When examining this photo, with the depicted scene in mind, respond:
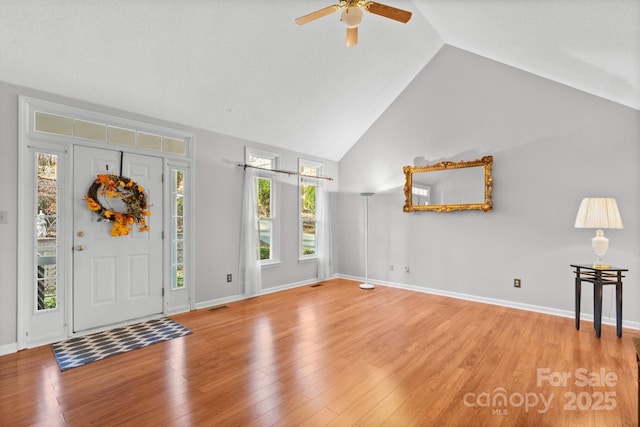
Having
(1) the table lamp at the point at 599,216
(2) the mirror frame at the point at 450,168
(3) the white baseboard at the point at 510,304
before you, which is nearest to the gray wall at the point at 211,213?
(3) the white baseboard at the point at 510,304

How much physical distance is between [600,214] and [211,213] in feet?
15.7

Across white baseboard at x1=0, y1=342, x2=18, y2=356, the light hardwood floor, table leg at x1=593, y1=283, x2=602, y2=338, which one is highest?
table leg at x1=593, y1=283, x2=602, y2=338

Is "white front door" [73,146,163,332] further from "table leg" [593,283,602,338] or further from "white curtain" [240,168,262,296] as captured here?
"table leg" [593,283,602,338]

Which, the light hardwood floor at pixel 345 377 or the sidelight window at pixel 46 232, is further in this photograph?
the sidelight window at pixel 46 232

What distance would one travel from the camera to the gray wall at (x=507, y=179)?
3838 mm

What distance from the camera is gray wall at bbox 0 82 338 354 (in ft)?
9.68

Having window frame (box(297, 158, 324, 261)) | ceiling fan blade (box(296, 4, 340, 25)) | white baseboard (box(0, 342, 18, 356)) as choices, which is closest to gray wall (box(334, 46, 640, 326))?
window frame (box(297, 158, 324, 261))

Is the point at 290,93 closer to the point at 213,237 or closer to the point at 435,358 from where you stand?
the point at 213,237

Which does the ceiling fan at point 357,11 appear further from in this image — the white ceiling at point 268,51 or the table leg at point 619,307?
the table leg at point 619,307

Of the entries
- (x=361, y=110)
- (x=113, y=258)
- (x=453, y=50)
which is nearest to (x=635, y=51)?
(x=453, y=50)

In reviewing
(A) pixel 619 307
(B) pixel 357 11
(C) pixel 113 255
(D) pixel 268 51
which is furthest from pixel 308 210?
(A) pixel 619 307

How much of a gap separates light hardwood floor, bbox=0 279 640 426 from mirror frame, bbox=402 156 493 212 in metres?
1.70

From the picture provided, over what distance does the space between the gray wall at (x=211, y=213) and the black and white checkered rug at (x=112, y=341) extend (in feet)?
1.72

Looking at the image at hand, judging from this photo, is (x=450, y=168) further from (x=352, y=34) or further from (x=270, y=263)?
(x=270, y=263)
